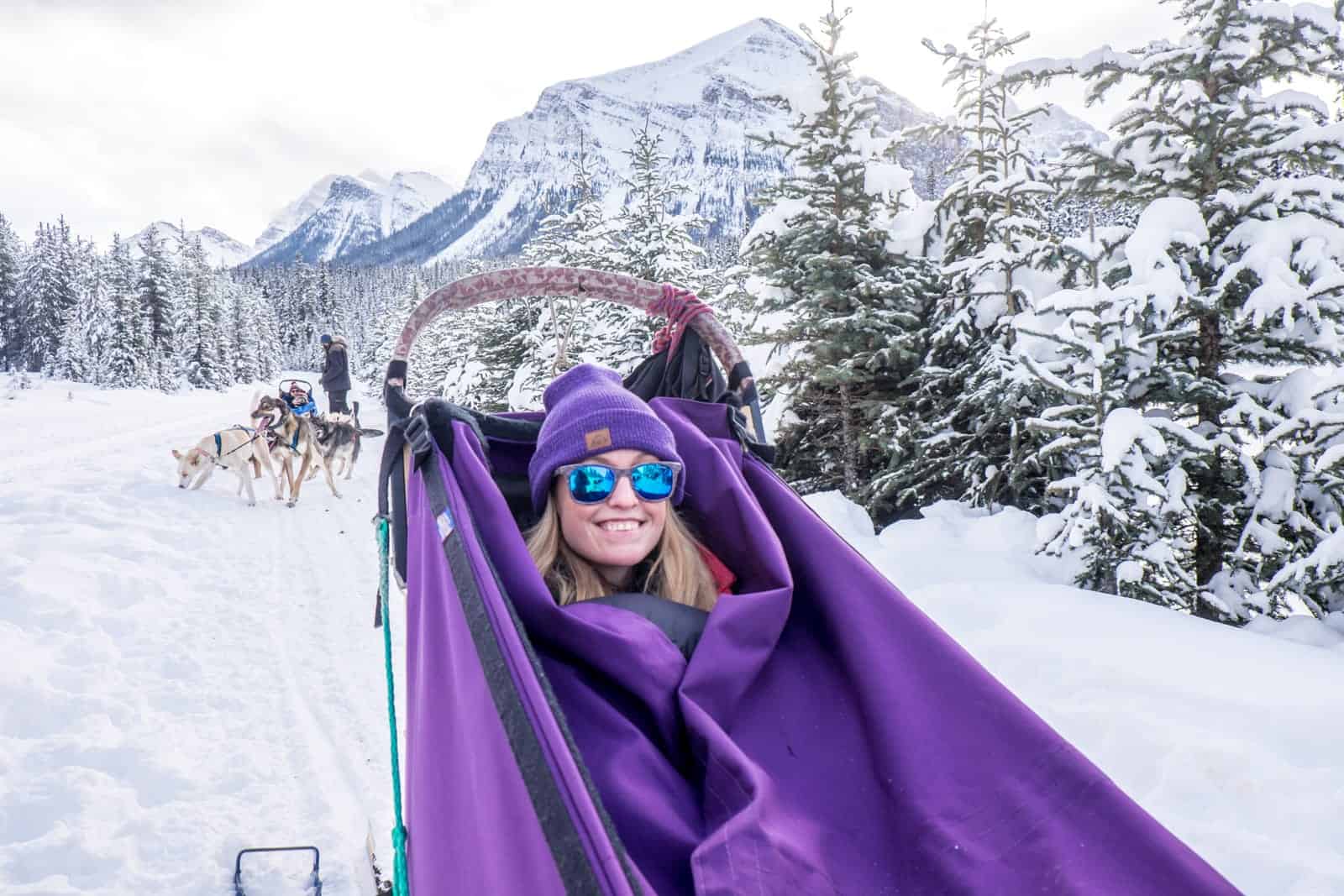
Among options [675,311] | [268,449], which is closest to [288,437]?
[268,449]

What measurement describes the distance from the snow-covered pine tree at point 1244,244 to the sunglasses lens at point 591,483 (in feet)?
13.6

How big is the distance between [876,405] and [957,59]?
3306 mm

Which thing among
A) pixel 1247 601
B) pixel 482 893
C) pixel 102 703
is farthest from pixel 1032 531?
pixel 102 703

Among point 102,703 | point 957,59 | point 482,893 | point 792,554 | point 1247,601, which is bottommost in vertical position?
point 102,703

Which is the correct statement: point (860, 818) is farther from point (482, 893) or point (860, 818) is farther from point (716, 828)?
point (482, 893)

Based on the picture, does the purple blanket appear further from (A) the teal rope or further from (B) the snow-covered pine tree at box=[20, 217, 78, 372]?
(B) the snow-covered pine tree at box=[20, 217, 78, 372]

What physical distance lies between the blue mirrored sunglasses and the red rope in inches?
37.5

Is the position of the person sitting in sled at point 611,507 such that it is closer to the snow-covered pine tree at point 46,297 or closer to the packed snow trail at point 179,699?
the packed snow trail at point 179,699

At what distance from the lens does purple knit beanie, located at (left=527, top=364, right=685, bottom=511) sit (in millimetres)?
2266

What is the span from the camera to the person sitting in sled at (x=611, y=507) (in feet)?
7.45

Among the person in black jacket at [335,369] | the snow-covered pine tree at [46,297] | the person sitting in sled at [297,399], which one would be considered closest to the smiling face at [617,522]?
the person sitting in sled at [297,399]

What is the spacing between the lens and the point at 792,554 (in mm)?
2271

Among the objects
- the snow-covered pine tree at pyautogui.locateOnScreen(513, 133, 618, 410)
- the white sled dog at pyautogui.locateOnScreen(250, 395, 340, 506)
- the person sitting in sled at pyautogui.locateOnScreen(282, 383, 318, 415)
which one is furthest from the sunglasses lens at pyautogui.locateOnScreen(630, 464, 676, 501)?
the person sitting in sled at pyautogui.locateOnScreen(282, 383, 318, 415)

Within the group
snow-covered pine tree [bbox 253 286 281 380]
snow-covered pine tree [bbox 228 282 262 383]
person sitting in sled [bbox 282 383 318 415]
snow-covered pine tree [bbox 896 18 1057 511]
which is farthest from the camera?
snow-covered pine tree [bbox 253 286 281 380]
